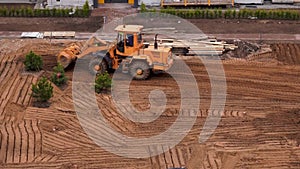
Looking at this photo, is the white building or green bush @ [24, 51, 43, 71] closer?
green bush @ [24, 51, 43, 71]

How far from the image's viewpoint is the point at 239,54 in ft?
80.5

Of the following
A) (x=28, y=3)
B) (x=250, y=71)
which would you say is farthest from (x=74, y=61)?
(x=28, y=3)

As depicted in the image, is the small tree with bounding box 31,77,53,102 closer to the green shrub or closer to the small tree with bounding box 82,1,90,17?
the small tree with bounding box 82,1,90,17

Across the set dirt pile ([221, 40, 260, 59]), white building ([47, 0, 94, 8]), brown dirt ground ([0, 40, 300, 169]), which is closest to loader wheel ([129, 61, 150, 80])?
brown dirt ground ([0, 40, 300, 169])

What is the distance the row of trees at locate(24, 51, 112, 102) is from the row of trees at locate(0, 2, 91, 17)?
Answer: 8545 mm

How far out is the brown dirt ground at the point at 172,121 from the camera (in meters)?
16.1

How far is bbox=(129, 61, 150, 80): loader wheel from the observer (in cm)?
2169

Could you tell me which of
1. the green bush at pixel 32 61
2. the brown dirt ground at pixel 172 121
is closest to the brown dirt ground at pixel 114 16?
the brown dirt ground at pixel 172 121

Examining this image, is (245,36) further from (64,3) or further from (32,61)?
(32,61)

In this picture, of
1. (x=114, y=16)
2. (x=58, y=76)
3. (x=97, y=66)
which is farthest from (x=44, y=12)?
(x=58, y=76)

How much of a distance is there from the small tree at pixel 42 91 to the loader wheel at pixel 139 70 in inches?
145

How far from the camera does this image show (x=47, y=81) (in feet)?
67.5

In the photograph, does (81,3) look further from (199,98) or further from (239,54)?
(199,98)

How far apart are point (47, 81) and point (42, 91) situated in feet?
4.81
